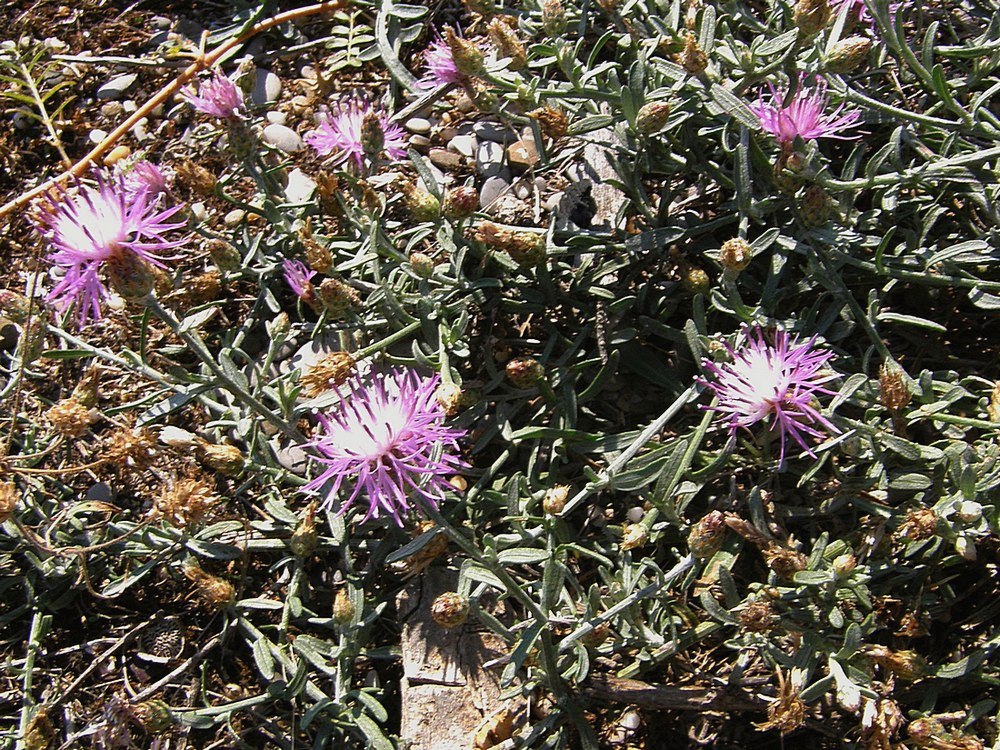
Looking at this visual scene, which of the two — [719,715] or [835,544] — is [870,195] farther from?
[719,715]

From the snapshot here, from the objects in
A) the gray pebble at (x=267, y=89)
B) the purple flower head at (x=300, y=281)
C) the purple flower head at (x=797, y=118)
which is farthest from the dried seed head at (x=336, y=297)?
the gray pebble at (x=267, y=89)

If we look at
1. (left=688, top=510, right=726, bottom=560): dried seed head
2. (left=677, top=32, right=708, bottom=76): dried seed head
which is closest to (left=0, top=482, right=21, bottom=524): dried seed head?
(left=688, top=510, right=726, bottom=560): dried seed head

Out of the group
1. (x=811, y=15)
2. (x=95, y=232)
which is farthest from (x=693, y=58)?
(x=95, y=232)

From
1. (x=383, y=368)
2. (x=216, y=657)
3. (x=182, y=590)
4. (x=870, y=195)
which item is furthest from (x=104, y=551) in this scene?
(x=870, y=195)

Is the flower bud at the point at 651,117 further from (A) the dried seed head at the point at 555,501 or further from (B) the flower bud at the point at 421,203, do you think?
(A) the dried seed head at the point at 555,501

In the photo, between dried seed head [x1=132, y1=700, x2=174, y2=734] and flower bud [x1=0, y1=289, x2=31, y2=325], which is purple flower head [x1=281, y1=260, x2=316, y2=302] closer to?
flower bud [x1=0, y1=289, x2=31, y2=325]

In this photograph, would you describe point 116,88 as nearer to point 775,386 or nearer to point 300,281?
point 300,281

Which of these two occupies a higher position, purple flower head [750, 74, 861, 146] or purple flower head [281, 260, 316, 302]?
purple flower head [281, 260, 316, 302]
